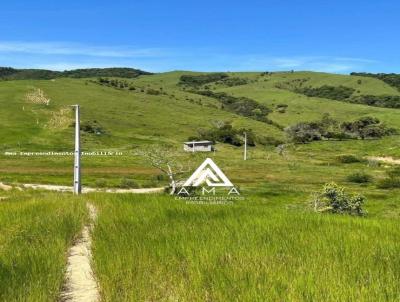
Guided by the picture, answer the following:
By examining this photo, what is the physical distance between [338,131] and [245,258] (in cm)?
18798

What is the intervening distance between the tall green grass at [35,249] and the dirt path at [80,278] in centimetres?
18

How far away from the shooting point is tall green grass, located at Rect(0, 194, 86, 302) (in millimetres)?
6973

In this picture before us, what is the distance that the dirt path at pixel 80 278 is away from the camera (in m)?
7.70

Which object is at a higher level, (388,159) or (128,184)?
(128,184)

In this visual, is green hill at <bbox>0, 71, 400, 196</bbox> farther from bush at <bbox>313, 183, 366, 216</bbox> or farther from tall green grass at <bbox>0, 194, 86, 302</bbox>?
tall green grass at <bbox>0, 194, 86, 302</bbox>

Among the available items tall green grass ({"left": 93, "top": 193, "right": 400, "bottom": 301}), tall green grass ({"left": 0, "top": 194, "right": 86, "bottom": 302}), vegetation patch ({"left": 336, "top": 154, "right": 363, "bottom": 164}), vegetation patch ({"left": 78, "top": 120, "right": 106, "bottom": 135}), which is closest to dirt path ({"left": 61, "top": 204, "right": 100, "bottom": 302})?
tall green grass ({"left": 0, "top": 194, "right": 86, "bottom": 302})

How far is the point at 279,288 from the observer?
641 cm

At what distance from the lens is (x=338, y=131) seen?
189500 millimetres

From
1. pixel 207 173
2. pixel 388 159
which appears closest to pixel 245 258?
pixel 207 173

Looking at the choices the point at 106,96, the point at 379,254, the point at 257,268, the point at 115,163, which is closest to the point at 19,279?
the point at 257,268

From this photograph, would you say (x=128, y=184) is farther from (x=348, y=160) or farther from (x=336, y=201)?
(x=348, y=160)

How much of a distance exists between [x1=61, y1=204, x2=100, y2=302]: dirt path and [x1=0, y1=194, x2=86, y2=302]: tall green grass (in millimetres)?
179

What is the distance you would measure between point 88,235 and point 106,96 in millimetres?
191738

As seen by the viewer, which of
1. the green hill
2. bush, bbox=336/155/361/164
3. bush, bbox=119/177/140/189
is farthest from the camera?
bush, bbox=336/155/361/164
